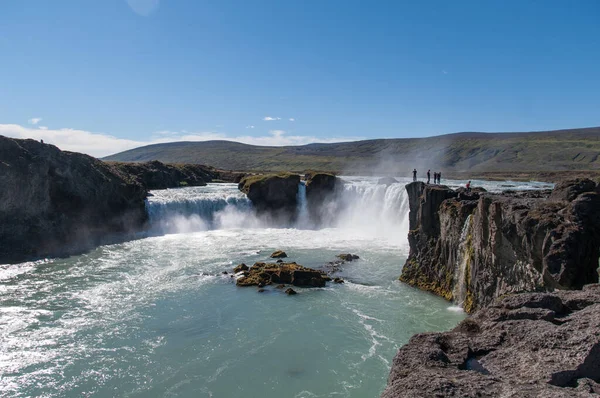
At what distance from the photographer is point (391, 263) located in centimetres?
2764

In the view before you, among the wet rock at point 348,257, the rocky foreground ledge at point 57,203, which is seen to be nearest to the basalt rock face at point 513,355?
the wet rock at point 348,257

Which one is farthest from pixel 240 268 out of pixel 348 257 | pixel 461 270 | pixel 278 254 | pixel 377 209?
pixel 377 209

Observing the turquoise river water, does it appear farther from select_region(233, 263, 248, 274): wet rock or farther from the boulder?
the boulder

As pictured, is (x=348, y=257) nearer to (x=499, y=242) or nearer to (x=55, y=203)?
(x=499, y=242)

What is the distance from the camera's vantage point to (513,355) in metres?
5.30

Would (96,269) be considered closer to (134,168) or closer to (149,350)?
(149,350)

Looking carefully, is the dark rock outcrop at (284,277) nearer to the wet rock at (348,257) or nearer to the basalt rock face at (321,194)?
the wet rock at (348,257)

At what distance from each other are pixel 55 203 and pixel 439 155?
121 metres

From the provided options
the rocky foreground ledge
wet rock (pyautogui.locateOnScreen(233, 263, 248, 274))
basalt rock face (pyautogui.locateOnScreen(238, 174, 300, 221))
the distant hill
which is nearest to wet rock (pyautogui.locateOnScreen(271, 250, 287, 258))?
wet rock (pyautogui.locateOnScreen(233, 263, 248, 274))

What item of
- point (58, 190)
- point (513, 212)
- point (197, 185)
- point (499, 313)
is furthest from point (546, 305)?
point (197, 185)

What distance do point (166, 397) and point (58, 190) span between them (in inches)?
1203

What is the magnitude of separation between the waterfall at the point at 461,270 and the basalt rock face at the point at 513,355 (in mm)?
12461

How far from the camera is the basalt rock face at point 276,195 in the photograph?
1928 inches

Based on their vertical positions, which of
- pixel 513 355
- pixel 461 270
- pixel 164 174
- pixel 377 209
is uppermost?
pixel 164 174
